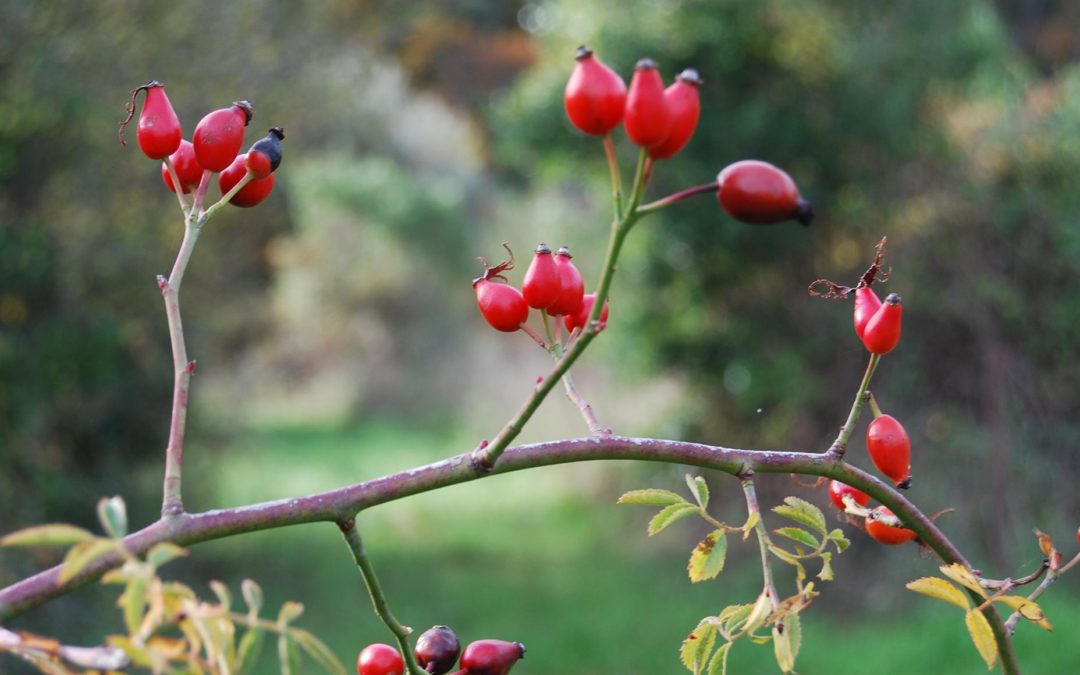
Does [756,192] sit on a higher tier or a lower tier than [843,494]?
higher

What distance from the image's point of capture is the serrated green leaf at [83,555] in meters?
0.59

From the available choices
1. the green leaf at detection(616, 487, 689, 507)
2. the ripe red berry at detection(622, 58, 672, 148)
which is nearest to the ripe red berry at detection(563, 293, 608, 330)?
the green leaf at detection(616, 487, 689, 507)

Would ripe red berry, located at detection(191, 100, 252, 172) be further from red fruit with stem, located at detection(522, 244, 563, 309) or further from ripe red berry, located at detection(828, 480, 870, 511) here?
ripe red berry, located at detection(828, 480, 870, 511)

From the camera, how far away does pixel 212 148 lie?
33.4 inches

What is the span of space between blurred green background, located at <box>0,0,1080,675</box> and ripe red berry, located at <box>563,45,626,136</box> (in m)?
4.24

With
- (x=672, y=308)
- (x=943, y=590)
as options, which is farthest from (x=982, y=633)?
(x=672, y=308)

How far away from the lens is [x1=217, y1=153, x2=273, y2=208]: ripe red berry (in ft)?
2.89

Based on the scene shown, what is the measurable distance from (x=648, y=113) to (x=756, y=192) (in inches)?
3.0

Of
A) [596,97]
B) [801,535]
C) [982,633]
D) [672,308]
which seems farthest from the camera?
[672,308]

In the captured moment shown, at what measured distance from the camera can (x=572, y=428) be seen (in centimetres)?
802

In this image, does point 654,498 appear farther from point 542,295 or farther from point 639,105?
point 639,105

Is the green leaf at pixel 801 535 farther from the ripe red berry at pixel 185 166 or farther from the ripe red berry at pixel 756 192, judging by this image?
the ripe red berry at pixel 185 166

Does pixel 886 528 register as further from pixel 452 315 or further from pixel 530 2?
pixel 530 2

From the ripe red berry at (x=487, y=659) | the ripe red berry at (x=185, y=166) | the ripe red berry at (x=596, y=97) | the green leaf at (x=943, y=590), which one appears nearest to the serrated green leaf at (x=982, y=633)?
the green leaf at (x=943, y=590)
